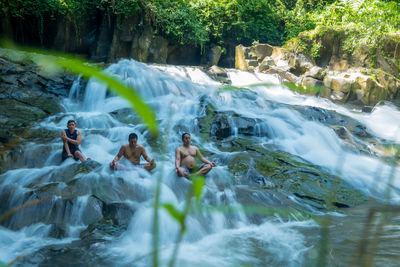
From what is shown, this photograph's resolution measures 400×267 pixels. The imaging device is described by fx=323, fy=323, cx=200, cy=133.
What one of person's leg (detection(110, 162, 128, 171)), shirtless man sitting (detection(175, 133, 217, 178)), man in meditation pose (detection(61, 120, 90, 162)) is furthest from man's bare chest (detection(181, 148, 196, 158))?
man in meditation pose (detection(61, 120, 90, 162))

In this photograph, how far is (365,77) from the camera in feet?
49.5

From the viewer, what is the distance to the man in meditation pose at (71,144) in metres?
6.83

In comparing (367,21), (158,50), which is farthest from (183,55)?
(367,21)

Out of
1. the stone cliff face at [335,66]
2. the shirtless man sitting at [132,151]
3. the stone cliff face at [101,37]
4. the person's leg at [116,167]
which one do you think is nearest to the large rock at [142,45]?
the stone cliff face at [101,37]

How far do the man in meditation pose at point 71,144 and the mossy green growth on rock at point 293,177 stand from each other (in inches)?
129

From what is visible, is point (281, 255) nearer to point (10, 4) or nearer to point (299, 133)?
point (299, 133)

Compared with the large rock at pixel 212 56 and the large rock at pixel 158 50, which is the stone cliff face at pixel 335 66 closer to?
the large rock at pixel 212 56

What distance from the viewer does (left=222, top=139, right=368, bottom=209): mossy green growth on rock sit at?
6445 millimetres

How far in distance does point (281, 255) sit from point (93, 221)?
2.74 m

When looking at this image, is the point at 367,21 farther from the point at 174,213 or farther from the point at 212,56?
the point at 174,213

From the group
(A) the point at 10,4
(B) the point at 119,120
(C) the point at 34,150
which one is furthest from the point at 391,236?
(A) the point at 10,4

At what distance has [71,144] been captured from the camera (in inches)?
280

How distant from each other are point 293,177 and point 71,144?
4930 mm

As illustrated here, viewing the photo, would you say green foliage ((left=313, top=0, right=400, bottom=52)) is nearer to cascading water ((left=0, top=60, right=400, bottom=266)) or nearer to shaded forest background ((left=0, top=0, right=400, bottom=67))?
shaded forest background ((left=0, top=0, right=400, bottom=67))
